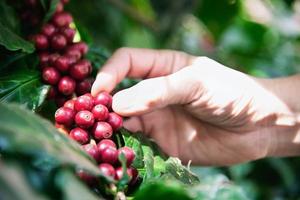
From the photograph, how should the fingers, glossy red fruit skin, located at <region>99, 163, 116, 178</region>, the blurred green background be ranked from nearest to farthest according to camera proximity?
glossy red fruit skin, located at <region>99, 163, 116, 178</region> → the fingers → the blurred green background

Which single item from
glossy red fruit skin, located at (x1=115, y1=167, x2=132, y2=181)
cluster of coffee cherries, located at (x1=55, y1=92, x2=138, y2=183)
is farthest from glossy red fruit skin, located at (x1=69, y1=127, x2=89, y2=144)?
glossy red fruit skin, located at (x1=115, y1=167, x2=132, y2=181)

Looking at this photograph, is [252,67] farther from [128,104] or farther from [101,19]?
[128,104]

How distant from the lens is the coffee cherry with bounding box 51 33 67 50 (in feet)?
3.50

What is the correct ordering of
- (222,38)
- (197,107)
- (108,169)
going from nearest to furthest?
(108,169)
(197,107)
(222,38)

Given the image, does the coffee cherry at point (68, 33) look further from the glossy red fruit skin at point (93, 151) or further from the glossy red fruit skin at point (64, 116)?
the glossy red fruit skin at point (93, 151)

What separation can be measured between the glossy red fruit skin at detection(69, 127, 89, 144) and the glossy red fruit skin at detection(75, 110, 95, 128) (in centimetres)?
1

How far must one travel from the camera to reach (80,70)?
3.40 feet

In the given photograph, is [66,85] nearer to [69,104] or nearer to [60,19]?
[69,104]

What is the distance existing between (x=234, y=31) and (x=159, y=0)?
0.59 metres

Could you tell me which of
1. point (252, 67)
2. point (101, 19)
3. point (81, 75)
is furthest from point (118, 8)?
point (81, 75)

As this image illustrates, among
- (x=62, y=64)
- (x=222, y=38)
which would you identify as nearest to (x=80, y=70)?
(x=62, y=64)

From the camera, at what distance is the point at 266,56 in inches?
85.0

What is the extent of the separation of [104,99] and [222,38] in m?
1.19

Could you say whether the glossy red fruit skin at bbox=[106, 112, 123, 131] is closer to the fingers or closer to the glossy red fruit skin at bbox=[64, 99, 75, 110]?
the glossy red fruit skin at bbox=[64, 99, 75, 110]
